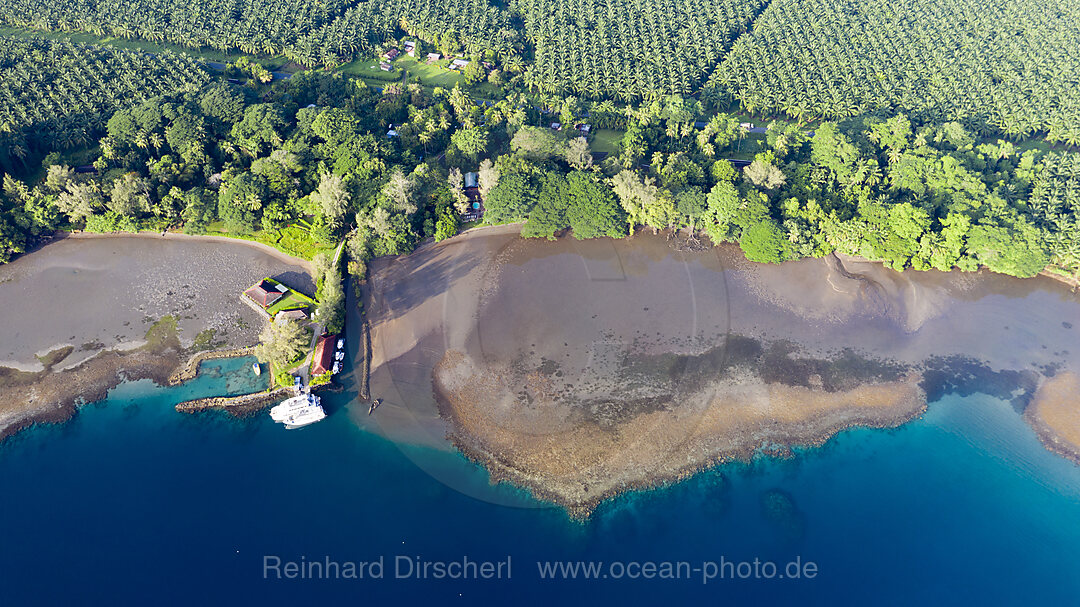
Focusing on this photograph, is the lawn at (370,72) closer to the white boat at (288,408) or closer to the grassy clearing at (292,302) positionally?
the grassy clearing at (292,302)

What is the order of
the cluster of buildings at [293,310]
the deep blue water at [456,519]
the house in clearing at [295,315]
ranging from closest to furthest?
the deep blue water at [456,519] → the cluster of buildings at [293,310] → the house in clearing at [295,315]

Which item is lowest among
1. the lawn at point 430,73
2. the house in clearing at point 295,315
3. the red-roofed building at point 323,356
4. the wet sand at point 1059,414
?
the wet sand at point 1059,414

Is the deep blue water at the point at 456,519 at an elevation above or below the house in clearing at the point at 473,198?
below

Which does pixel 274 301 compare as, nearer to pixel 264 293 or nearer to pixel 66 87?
pixel 264 293

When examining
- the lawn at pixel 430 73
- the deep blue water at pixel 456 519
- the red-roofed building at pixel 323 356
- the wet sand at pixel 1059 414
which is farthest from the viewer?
the lawn at pixel 430 73

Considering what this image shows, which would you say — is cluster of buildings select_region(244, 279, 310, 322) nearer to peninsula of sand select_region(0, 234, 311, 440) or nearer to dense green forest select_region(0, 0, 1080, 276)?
peninsula of sand select_region(0, 234, 311, 440)

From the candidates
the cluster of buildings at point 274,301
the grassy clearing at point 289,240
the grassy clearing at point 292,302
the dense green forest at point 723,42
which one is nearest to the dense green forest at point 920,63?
the dense green forest at point 723,42

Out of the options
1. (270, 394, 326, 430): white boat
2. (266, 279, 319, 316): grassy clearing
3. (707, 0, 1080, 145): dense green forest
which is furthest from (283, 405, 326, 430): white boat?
(707, 0, 1080, 145): dense green forest

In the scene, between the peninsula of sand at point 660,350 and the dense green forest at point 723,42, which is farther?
the dense green forest at point 723,42

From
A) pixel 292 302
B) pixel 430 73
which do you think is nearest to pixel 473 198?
pixel 292 302
